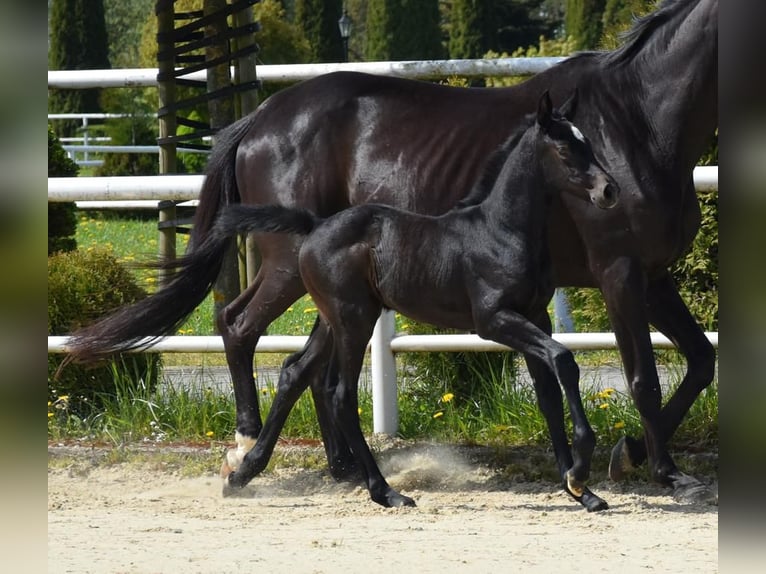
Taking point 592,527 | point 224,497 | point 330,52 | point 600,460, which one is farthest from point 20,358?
point 330,52

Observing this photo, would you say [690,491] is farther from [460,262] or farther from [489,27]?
[489,27]

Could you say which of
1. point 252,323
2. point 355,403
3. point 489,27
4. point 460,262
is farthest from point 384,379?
point 489,27

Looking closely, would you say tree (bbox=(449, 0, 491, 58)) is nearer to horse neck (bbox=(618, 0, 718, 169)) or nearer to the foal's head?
horse neck (bbox=(618, 0, 718, 169))

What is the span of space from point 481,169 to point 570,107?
0.51 meters

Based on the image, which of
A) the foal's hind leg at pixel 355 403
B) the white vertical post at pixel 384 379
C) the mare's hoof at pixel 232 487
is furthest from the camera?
the white vertical post at pixel 384 379

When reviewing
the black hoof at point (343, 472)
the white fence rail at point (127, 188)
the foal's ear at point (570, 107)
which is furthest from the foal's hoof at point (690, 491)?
the white fence rail at point (127, 188)

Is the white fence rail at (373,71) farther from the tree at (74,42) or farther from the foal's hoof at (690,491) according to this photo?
the tree at (74,42)

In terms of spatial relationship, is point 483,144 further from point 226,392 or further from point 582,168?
point 226,392

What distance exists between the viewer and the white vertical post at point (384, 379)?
5.58m

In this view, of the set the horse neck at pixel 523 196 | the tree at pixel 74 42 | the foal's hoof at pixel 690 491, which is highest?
the tree at pixel 74 42

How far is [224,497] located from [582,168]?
204 centimetres

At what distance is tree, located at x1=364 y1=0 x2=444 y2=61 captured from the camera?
26844 millimetres

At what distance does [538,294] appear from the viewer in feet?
14.5

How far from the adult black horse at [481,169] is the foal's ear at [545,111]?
13.6 inches
